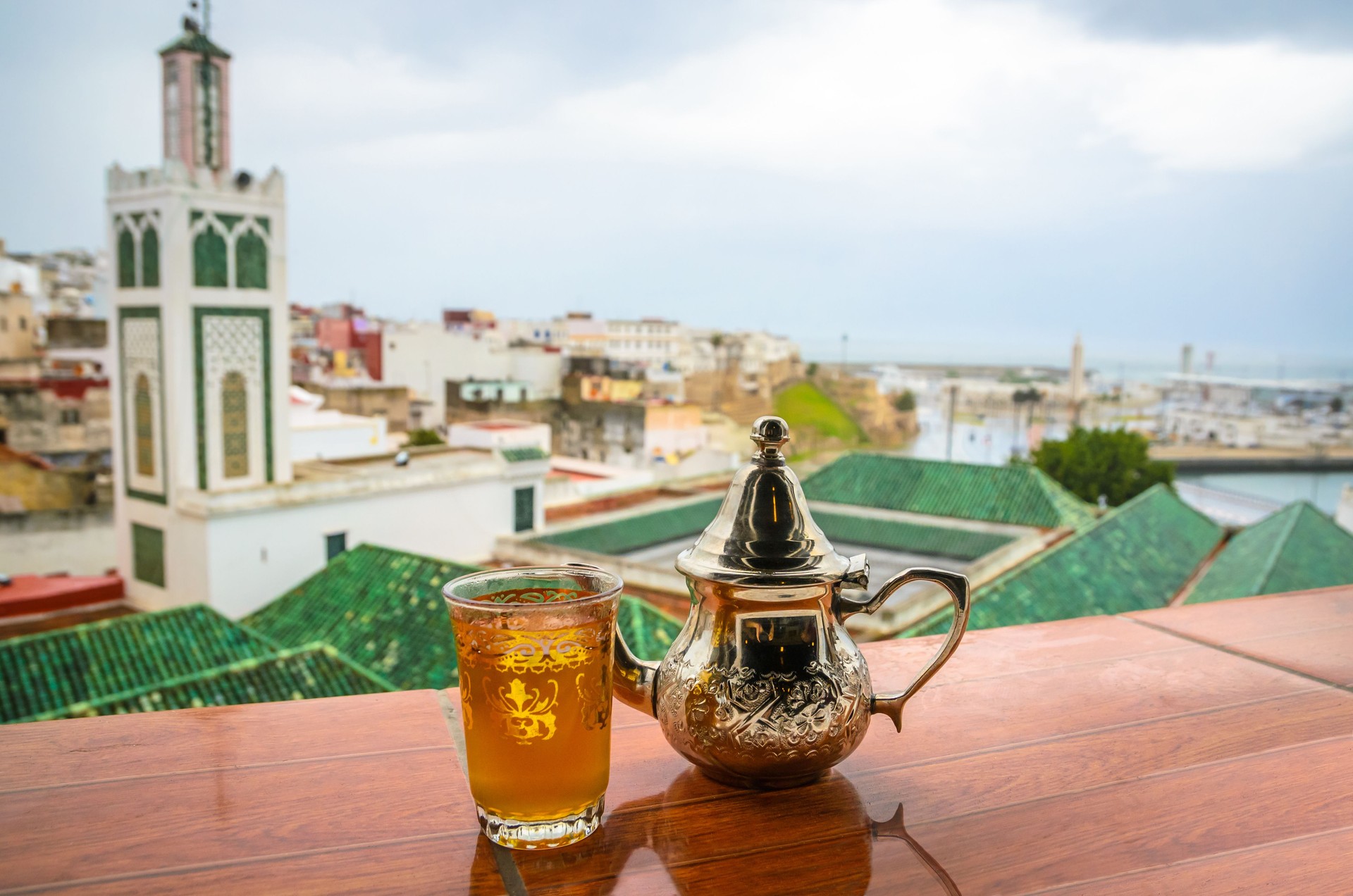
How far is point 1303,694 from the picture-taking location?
2.47 ft

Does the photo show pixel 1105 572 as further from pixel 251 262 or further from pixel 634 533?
pixel 251 262

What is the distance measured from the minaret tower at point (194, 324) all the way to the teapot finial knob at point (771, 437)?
7.58 m

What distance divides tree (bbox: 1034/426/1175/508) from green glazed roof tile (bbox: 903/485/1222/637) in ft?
Answer: 17.5

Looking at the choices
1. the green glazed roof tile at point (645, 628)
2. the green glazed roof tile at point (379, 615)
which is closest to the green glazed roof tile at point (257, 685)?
the green glazed roof tile at point (379, 615)

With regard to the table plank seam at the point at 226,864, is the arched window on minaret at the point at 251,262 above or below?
above

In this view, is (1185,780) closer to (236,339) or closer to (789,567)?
(789,567)

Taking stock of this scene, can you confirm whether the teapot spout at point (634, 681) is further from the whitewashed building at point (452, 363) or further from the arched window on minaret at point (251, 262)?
the whitewashed building at point (452, 363)

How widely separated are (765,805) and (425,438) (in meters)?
14.0

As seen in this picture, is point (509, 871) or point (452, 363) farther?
point (452, 363)

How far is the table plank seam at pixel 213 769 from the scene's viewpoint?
1.83 ft

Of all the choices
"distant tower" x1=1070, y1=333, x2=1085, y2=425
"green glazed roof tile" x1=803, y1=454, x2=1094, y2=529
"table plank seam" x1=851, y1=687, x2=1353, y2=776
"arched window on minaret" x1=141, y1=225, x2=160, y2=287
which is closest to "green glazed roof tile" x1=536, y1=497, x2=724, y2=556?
"green glazed roof tile" x1=803, y1=454, x2=1094, y2=529

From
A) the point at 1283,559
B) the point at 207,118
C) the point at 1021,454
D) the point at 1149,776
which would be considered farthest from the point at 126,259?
the point at 1021,454

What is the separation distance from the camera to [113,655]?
4.48m

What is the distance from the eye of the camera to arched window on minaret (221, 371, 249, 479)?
7.55m
